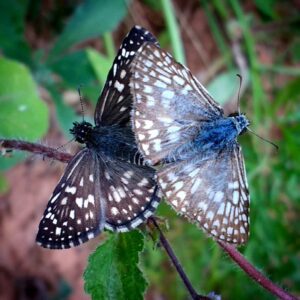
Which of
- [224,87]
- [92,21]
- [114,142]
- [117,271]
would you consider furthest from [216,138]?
[224,87]

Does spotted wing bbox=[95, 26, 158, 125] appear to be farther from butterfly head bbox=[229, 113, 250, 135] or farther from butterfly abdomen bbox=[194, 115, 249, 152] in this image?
butterfly head bbox=[229, 113, 250, 135]

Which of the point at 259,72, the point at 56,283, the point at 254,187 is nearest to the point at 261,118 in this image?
the point at 259,72

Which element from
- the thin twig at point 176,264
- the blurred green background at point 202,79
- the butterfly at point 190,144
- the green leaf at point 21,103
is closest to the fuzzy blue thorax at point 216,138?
the butterfly at point 190,144

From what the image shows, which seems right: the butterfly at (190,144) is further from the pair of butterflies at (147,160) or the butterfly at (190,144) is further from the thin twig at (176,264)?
the thin twig at (176,264)

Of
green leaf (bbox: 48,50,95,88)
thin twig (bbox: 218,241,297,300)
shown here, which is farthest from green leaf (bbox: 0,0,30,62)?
thin twig (bbox: 218,241,297,300)

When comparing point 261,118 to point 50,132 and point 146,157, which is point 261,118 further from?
point 146,157

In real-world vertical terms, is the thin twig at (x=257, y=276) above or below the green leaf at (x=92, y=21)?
below
